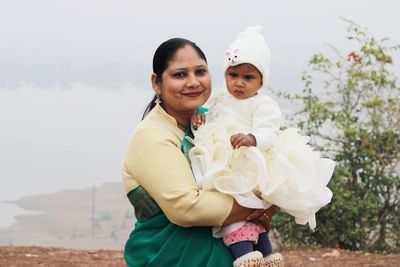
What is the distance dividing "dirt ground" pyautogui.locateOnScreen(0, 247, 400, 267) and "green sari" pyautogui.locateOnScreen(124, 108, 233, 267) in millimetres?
4420

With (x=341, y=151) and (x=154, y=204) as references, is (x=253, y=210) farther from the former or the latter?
(x=341, y=151)

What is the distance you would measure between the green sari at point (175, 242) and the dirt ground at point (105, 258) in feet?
14.5

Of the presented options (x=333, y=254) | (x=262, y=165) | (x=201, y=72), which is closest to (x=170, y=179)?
(x=262, y=165)

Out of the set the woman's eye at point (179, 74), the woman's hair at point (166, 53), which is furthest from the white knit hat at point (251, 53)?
the woman's eye at point (179, 74)

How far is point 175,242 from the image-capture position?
3.53 metres

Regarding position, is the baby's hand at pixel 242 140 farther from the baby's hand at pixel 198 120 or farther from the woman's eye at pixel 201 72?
the woman's eye at pixel 201 72

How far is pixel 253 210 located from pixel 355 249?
640 centimetres

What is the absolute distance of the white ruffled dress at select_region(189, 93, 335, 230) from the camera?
11.2ft

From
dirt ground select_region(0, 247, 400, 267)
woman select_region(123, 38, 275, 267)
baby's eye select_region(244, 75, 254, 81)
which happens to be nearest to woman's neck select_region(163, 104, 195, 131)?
woman select_region(123, 38, 275, 267)

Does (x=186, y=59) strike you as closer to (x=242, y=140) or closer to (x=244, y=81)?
(x=244, y=81)

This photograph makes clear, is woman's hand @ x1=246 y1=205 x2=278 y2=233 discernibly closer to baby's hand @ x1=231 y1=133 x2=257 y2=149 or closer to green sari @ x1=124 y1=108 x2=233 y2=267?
green sari @ x1=124 y1=108 x2=233 y2=267

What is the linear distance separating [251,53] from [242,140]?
1.54 ft

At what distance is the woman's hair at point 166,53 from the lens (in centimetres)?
358

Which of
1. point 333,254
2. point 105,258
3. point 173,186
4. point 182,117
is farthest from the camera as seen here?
point 333,254
